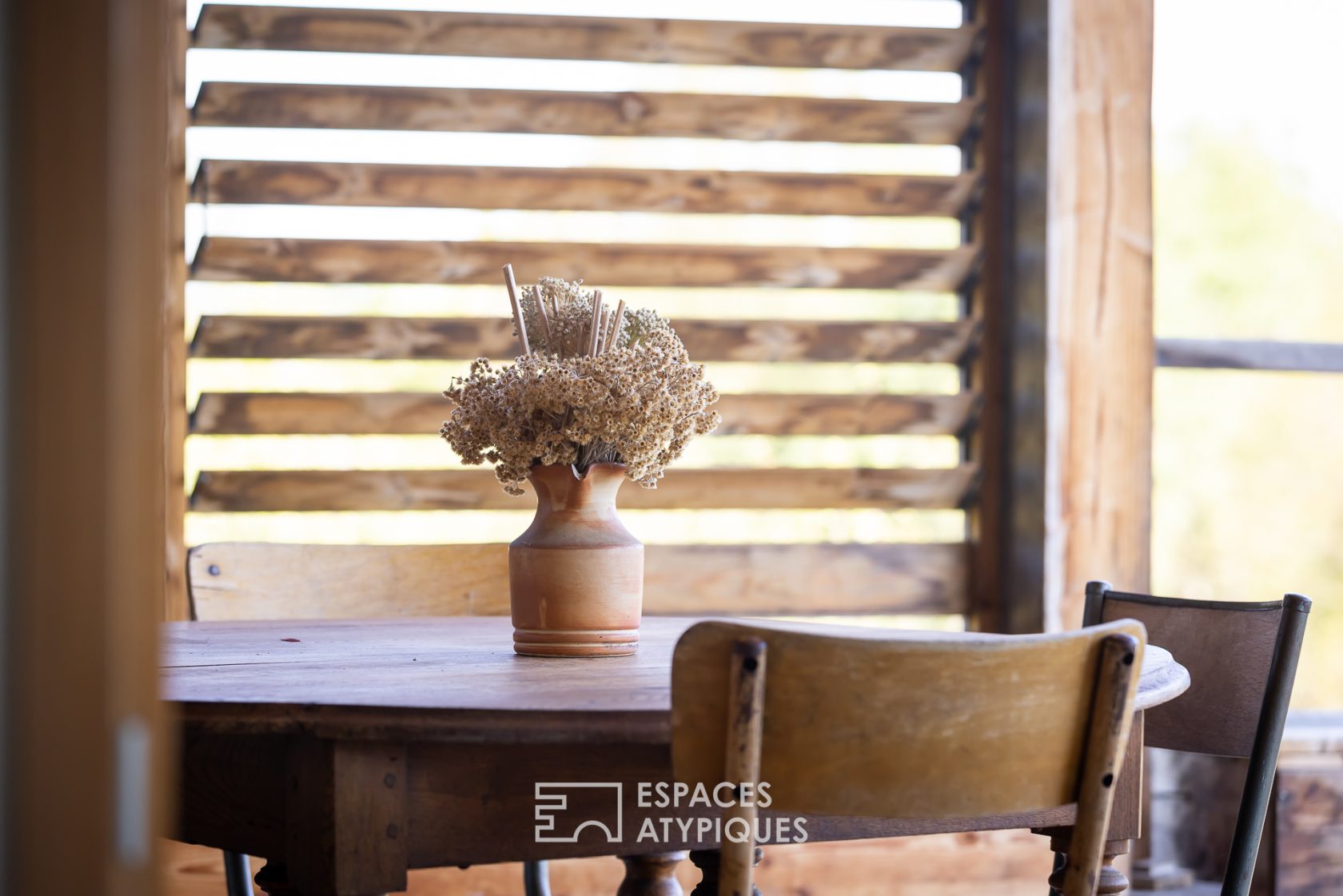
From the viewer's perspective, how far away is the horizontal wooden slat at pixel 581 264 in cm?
302

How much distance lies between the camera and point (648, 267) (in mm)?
3119

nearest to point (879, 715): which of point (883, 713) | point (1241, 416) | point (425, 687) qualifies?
point (883, 713)

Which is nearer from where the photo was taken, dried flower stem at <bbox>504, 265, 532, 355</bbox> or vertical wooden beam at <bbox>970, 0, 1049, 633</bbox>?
dried flower stem at <bbox>504, 265, 532, 355</bbox>

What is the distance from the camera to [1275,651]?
1634mm

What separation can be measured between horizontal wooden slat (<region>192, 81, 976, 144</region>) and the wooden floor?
1.72 m

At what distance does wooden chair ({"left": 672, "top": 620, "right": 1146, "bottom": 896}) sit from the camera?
3.39 ft

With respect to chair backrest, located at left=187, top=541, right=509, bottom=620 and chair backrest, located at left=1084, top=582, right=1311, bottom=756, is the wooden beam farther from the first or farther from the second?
chair backrest, located at left=1084, top=582, right=1311, bottom=756

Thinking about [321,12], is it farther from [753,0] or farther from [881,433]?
[881,433]

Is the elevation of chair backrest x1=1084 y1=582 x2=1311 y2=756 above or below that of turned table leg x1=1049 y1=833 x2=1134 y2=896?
above

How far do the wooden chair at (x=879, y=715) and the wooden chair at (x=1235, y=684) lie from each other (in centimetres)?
66

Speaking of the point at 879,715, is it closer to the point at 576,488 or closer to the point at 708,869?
the point at 576,488

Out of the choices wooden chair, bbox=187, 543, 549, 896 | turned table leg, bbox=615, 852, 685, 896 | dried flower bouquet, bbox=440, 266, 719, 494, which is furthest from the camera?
wooden chair, bbox=187, 543, 549, 896

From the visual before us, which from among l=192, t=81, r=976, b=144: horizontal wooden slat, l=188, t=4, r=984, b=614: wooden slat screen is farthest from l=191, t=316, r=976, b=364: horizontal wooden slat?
l=192, t=81, r=976, b=144: horizontal wooden slat

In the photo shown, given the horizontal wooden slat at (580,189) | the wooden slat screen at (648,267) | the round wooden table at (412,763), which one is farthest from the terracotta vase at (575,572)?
the horizontal wooden slat at (580,189)
